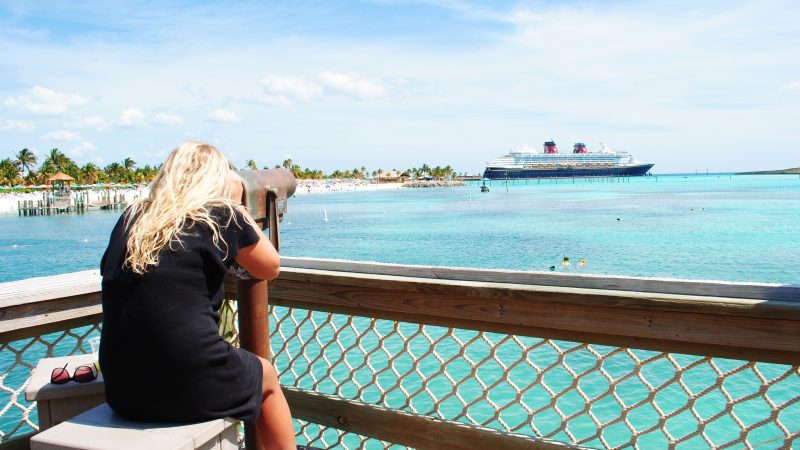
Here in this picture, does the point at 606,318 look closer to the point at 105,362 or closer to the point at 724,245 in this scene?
the point at 105,362

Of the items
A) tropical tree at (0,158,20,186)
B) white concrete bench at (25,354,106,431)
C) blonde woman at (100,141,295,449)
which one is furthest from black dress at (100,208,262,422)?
tropical tree at (0,158,20,186)

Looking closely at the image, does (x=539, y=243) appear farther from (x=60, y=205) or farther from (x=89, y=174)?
(x=89, y=174)

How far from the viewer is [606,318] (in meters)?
1.81

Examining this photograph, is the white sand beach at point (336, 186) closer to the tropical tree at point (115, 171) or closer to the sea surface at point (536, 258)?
the tropical tree at point (115, 171)

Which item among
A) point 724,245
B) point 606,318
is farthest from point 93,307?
point 724,245

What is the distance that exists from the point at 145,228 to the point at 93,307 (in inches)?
42.8

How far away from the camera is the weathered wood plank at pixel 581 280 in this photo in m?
1.62

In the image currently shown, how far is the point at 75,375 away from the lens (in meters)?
2.08

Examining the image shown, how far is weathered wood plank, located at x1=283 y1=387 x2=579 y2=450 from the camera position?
80.7 inches

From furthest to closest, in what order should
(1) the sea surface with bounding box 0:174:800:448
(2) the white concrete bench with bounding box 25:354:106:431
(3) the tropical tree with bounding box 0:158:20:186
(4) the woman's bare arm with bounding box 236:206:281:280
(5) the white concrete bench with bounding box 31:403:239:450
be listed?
(3) the tropical tree with bounding box 0:158:20:186
(1) the sea surface with bounding box 0:174:800:448
(2) the white concrete bench with bounding box 25:354:106:431
(4) the woman's bare arm with bounding box 236:206:281:280
(5) the white concrete bench with bounding box 31:403:239:450

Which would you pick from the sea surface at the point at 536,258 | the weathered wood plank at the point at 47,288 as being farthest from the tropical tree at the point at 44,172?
the weathered wood plank at the point at 47,288

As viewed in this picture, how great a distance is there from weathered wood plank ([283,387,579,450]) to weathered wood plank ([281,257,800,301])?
54 cm

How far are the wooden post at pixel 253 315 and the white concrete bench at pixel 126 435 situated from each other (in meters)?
0.35

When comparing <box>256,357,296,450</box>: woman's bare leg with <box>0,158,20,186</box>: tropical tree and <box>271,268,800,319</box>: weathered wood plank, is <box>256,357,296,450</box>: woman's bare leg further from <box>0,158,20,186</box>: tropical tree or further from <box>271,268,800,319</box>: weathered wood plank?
<box>0,158,20,186</box>: tropical tree
